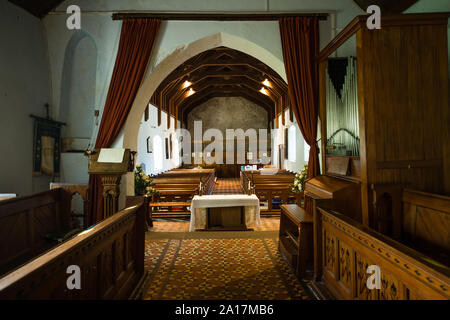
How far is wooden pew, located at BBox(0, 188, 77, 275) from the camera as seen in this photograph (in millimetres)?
2732

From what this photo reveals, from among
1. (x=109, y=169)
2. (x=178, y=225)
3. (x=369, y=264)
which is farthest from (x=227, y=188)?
(x=369, y=264)

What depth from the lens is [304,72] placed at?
475 cm

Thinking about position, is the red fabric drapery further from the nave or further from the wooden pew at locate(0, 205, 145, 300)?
the wooden pew at locate(0, 205, 145, 300)

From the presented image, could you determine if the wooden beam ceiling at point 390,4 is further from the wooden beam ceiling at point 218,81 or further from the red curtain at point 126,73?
the wooden beam ceiling at point 218,81

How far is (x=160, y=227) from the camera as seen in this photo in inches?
217

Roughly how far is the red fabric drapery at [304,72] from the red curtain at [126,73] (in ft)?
7.07

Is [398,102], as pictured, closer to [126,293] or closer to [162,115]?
[126,293]

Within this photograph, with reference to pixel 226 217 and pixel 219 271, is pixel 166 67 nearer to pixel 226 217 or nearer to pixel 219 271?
pixel 226 217

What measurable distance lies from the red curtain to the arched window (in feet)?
20.9

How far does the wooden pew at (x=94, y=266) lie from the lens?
1291 mm

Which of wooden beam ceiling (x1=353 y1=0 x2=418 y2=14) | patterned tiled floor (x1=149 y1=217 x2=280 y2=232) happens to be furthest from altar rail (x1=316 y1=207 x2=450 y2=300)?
wooden beam ceiling (x1=353 y1=0 x2=418 y2=14)

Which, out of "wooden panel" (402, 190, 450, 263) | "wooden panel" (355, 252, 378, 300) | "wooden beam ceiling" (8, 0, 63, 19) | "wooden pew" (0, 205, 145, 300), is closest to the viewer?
"wooden pew" (0, 205, 145, 300)

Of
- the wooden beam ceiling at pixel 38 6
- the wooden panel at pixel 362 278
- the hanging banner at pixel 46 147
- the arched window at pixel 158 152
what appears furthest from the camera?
the arched window at pixel 158 152

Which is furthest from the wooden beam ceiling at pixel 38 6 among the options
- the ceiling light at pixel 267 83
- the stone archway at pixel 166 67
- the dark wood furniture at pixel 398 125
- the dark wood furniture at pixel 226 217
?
the ceiling light at pixel 267 83
